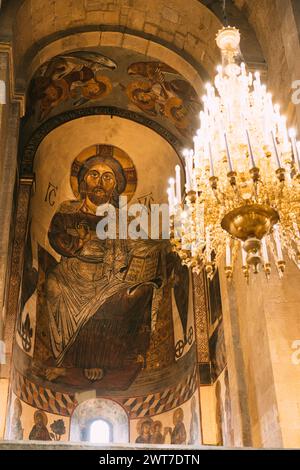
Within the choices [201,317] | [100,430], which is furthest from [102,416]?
[201,317]

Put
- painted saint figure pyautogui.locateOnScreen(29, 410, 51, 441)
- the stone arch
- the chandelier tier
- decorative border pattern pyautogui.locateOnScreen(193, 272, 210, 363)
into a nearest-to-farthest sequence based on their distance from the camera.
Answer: the chandelier tier < decorative border pattern pyautogui.locateOnScreen(193, 272, 210, 363) < painted saint figure pyautogui.locateOnScreen(29, 410, 51, 441) < the stone arch

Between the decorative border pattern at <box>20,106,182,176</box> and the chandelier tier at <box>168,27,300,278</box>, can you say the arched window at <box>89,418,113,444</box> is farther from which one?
the chandelier tier at <box>168,27,300,278</box>

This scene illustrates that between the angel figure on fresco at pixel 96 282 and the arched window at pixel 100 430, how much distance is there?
0.87m

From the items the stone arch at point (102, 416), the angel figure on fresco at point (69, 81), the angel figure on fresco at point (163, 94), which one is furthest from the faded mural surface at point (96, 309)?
the angel figure on fresco at point (163, 94)

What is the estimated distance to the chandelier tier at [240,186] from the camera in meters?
5.33

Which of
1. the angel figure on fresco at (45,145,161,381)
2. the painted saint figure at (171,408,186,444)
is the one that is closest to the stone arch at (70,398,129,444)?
the angel figure on fresco at (45,145,161,381)

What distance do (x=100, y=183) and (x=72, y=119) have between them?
1692mm

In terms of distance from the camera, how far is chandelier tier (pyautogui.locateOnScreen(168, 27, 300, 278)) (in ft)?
17.5

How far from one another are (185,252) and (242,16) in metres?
5.08

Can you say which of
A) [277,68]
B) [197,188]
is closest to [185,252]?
[197,188]

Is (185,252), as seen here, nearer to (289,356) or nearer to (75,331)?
(289,356)

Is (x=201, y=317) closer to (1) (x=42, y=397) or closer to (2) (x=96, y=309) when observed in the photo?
(2) (x=96, y=309)

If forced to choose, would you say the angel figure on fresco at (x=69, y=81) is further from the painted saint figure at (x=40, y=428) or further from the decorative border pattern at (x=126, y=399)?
the painted saint figure at (x=40, y=428)

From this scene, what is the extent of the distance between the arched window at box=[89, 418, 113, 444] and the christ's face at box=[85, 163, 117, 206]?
4.57 meters
